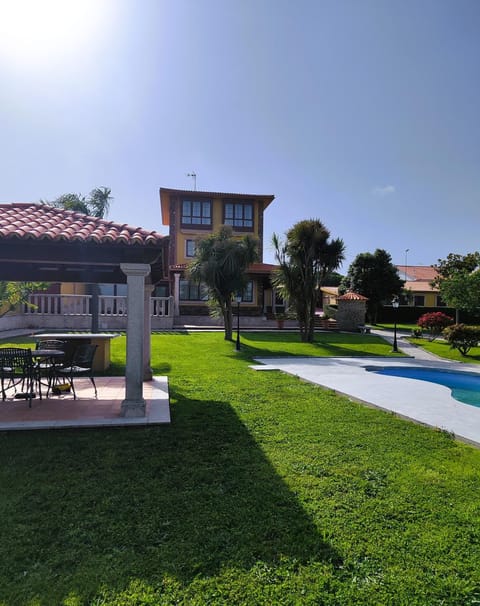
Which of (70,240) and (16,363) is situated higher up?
(70,240)

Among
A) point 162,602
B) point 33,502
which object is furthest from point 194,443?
point 162,602

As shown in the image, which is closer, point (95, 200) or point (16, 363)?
point (16, 363)

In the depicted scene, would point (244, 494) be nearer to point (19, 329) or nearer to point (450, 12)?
point (450, 12)

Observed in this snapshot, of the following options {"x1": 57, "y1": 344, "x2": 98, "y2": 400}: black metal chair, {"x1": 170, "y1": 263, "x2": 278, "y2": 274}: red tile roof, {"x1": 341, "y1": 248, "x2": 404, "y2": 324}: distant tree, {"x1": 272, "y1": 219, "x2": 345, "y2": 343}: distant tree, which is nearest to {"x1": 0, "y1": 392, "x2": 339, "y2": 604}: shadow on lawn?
{"x1": 57, "y1": 344, "x2": 98, "y2": 400}: black metal chair

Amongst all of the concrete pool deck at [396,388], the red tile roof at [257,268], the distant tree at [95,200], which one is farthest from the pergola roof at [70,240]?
the distant tree at [95,200]

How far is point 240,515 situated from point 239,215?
30.0 m

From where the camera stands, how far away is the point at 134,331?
580cm

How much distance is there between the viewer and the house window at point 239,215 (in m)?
31.6

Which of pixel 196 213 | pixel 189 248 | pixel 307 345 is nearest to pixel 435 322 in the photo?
pixel 307 345

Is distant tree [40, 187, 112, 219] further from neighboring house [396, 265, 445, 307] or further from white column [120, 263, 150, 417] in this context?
neighboring house [396, 265, 445, 307]

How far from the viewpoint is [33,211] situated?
665 cm

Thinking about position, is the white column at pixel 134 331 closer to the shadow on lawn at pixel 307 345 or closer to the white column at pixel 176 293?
the shadow on lawn at pixel 307 345

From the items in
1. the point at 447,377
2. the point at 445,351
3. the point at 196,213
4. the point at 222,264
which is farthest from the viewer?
the point at 196,213

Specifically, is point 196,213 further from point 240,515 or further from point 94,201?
point 240,515
